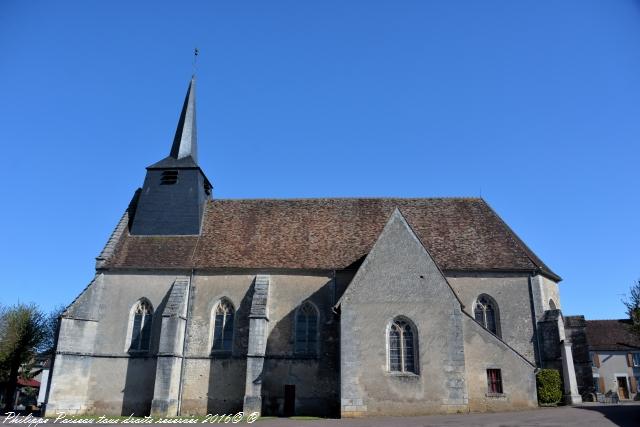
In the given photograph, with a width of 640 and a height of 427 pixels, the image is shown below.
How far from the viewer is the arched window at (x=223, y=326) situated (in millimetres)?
22312

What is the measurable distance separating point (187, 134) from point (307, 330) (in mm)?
14320

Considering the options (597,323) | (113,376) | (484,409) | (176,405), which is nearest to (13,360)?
(113,376)

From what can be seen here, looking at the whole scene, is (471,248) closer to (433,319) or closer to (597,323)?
(433,319)

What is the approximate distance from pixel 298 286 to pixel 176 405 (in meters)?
7.51

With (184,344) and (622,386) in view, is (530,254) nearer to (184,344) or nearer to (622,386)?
(184,344)

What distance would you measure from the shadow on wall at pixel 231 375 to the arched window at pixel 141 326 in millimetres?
3615

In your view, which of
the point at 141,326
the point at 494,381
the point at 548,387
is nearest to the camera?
the point at 494,381

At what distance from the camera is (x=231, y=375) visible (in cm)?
2153

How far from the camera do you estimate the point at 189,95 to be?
29.8 m

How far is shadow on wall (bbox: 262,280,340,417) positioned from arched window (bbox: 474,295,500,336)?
261 inches

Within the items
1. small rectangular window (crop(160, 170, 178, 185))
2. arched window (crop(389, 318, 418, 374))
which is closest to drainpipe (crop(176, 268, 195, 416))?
small rectangular window (crop(160, 170, 178, 185))

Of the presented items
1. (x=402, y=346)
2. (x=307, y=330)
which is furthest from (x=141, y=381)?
(x=402, y=346)

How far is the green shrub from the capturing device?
1950cm

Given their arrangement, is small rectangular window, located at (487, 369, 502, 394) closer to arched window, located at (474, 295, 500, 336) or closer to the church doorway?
arched window, located at (474, 295, 500, 336)
